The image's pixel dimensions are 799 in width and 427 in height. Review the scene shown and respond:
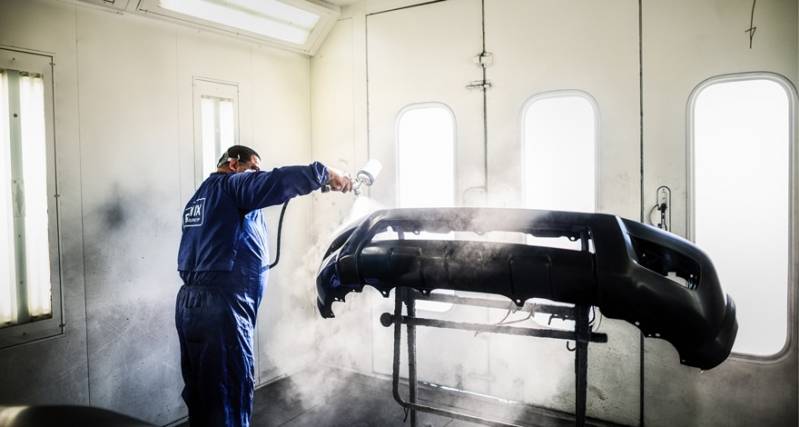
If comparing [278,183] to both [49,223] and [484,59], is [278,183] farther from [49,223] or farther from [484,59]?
[484,59]

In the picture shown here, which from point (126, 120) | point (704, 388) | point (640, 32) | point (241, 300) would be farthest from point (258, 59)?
point (704, 388)

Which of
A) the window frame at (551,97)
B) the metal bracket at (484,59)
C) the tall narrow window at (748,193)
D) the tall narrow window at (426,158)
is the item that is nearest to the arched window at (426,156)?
the tall narrow window at (426,158)

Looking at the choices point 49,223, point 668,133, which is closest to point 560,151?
point 668,133

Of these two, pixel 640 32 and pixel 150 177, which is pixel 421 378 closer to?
pixel 150 177

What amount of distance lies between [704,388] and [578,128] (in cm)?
202

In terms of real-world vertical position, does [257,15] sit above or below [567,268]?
above

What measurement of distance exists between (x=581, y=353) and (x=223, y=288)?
2075 mm

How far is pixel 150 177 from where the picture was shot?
11.7ft

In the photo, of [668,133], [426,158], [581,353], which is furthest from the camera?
[426,158]

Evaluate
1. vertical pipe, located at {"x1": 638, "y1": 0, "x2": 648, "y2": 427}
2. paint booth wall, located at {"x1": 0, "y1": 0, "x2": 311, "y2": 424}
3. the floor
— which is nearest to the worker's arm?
paint booth wall, located at {"x1": 0, "y1": 0, "x2": 311, "y2": 424}

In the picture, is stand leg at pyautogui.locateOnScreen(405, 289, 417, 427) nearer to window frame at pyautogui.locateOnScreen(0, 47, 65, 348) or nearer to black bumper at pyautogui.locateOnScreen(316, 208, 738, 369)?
black bumper at pyautogui.locateOnScreen(316, 208, 738, 369)

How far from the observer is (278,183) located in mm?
2736

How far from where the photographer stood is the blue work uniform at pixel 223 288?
111 inches

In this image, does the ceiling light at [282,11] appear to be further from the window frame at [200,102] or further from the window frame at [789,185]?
the window frame at [789,185]
